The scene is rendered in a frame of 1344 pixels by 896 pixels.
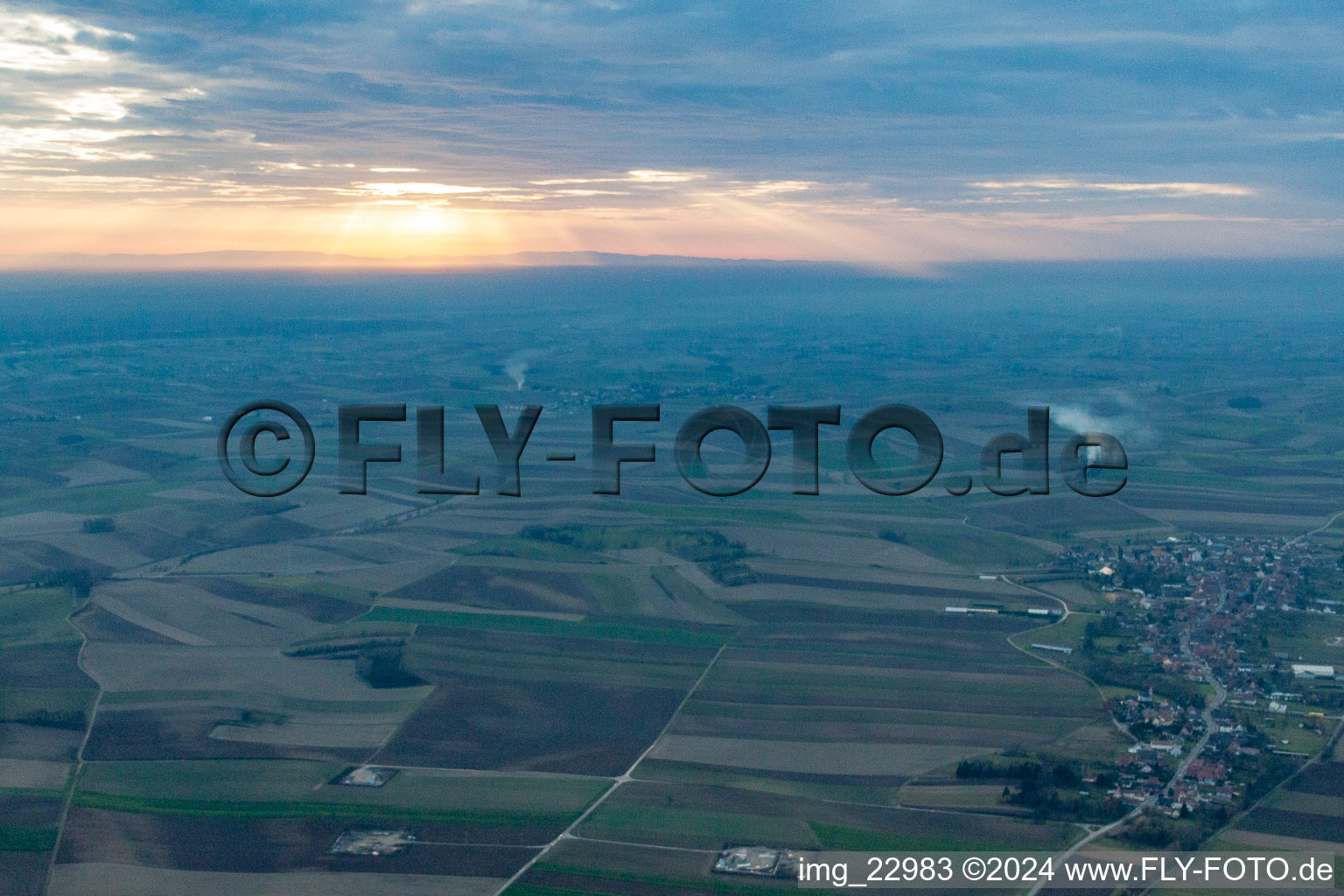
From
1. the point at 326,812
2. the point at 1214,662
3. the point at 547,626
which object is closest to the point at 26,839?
the point at 326,812

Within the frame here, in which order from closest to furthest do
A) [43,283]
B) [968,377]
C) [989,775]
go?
[989,775] < [968,377] < [43,283]

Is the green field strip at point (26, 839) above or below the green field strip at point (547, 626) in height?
below

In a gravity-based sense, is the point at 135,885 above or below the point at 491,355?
below

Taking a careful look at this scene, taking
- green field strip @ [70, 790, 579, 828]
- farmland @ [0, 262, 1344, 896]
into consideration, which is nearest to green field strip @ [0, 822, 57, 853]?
farmland @ [0, 262, 1344, 896]

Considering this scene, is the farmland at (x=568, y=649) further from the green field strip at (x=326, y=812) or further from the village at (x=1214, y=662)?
the village at (x=1214, y=662)

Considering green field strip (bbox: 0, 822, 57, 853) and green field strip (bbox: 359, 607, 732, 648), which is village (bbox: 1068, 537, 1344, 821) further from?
green field strip (bbox: 0, 822, 57, 853)

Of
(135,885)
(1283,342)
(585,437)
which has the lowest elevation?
(135,885)

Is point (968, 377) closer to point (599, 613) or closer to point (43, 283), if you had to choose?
point (599, 613)

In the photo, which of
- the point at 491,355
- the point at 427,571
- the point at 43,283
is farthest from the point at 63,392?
the point at 43,283

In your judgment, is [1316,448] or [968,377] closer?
[1316,448]

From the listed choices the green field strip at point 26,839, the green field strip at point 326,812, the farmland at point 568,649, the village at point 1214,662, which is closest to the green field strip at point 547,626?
the farmland at point 568,649

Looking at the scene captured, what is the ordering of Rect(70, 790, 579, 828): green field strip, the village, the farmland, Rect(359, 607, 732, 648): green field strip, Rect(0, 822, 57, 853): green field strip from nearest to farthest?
1. Rect(0, 822, 57, 853): green field strip
2. the farmland
3. Rect(70, 790, 579, 828): green field strip
4. the village
5. Rect(359, 607, 732, 648): green field strip
